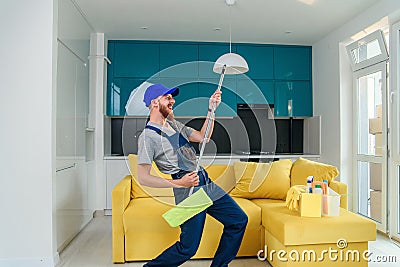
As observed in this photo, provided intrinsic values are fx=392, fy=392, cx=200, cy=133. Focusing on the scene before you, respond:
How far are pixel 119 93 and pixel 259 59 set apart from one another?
2.02 meters

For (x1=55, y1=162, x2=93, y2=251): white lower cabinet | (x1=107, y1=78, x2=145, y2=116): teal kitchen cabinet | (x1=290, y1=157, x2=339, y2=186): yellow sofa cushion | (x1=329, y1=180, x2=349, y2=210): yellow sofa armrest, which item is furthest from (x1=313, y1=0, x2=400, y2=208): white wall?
(x1=55, y1=162, x2=93, y2=251): white lower cabinet

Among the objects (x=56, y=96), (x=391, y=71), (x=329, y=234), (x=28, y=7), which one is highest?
(x=28, y=7)

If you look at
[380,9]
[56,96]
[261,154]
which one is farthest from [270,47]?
[261,154]

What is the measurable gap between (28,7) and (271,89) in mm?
3504

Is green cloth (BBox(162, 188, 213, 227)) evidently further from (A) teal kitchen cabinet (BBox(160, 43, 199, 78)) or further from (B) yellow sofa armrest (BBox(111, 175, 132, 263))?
(A) teal kitchen cabinet (BBox(160, 43, 199, 78))

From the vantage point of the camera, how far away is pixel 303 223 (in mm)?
2656

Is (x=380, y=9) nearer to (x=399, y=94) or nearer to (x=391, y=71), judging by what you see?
(x=391, y=71)

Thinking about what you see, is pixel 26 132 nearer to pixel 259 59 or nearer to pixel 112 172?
pixel 112 172

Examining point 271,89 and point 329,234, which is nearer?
point 329,234

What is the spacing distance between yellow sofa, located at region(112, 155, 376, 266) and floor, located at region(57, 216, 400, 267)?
91 millimetres

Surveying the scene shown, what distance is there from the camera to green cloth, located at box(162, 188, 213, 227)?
218cm

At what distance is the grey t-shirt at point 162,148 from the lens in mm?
1912

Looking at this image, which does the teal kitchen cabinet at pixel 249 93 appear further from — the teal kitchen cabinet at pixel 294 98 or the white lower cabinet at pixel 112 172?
the teal kitchen cabinet at pixel 294 98

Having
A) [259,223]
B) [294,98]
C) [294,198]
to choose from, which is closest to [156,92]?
[294,198]
